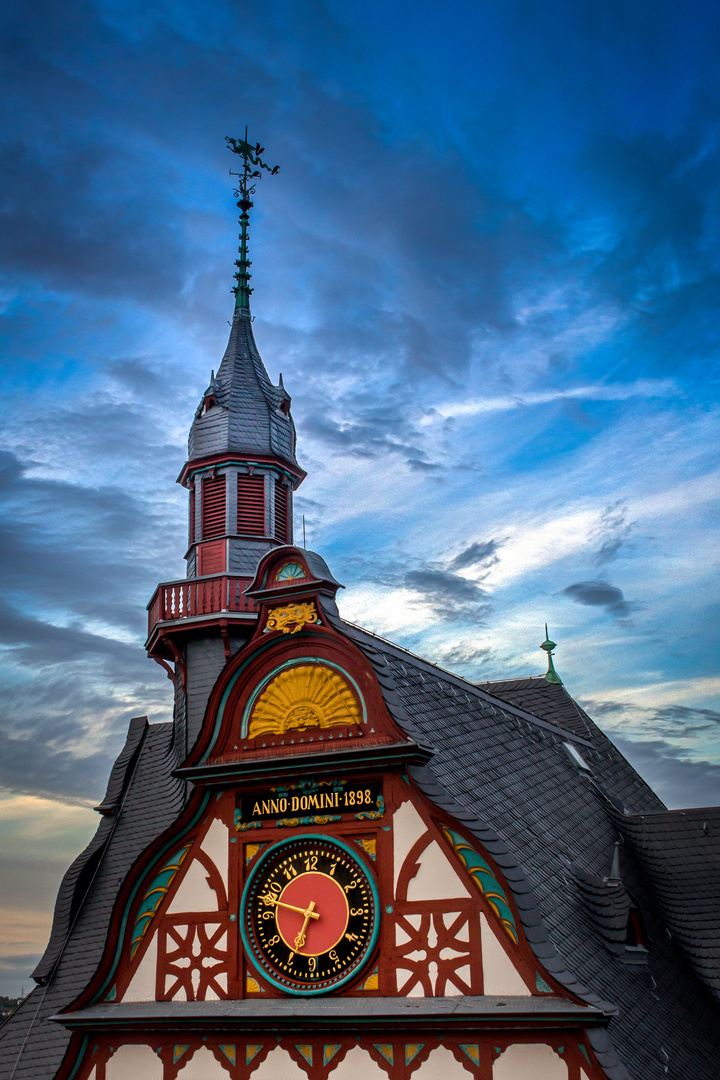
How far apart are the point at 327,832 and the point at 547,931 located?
9.68 ft

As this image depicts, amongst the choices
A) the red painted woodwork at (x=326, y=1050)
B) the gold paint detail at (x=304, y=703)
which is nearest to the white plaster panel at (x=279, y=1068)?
the red painted woodwork at (x=326, y=1050)

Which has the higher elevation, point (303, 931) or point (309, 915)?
point (309, 915)

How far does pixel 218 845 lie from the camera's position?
48.5 ft

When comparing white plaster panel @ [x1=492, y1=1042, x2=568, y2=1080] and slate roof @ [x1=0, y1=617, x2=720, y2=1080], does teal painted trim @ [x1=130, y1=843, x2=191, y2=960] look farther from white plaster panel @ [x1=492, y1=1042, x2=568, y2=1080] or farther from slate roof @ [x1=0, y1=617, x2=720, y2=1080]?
white plaster panel @ [x1=492, y1=1042, x2=568, y2=1080]

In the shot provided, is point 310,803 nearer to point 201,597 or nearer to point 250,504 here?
point 201,597

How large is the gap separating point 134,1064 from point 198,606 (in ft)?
39.7

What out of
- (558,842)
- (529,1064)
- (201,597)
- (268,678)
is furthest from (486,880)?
(201,597)

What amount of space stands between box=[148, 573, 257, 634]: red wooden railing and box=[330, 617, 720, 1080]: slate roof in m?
7.30

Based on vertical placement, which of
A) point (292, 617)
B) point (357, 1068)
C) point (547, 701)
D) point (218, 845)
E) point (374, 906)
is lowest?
point (357, 1068)

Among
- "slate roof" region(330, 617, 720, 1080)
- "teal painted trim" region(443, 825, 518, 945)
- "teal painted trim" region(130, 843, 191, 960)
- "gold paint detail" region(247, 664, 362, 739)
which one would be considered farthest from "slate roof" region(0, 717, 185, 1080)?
"teal painted trim" region(443, 825, 518, 945)

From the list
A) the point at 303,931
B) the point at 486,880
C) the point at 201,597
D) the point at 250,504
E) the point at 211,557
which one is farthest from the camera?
the point at 250,504

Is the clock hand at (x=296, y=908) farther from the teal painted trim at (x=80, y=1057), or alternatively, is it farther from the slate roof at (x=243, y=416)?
the slate roof at (x=243, y=416)

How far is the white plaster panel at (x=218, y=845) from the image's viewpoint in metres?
14.7

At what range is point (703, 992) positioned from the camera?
15672mm
